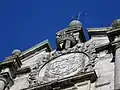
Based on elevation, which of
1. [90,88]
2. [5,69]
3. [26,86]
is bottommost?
[90,88]

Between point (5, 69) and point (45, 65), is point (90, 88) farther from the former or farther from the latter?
point (5, 69)

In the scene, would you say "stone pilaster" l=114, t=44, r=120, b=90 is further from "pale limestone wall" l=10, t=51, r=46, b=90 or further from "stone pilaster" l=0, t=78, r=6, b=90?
"stone pilaster" l=0, t=78, r=6, b=90

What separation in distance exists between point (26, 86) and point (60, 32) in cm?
461

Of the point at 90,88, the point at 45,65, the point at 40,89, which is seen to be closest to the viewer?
the point at 90,88

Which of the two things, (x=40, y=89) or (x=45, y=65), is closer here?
(x=40, y=89)

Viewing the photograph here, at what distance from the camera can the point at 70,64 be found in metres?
19.2

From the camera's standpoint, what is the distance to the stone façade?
17.5 meters

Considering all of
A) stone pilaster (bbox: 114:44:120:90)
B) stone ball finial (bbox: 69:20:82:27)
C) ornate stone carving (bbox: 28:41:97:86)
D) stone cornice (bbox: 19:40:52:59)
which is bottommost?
stone pilaster (bbox: 114:44:120:90)

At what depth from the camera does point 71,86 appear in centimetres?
1761

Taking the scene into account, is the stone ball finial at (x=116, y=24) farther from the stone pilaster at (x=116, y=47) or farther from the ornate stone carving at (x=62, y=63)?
the ornate stone carving at (x=62, y=63)

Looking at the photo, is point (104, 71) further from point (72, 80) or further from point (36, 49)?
point (36, 49)

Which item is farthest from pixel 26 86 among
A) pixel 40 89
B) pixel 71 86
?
pixel 71 86

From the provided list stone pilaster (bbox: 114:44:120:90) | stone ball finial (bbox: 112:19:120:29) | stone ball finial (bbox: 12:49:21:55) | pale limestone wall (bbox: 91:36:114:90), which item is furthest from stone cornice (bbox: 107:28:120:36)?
stone ball finial (bbox: 12:49:21:55)

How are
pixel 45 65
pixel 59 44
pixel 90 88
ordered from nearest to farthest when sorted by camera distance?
1. pixel 90 88
2. pixel 45 65
3. pixel 59 44
